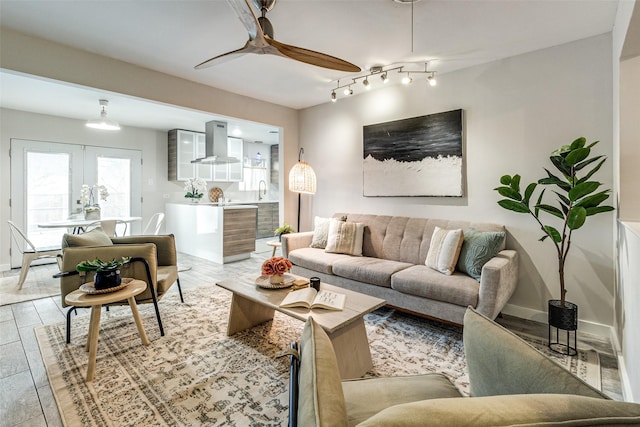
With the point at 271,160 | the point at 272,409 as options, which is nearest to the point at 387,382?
the point at 272,409

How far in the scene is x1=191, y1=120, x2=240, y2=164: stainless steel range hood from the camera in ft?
18.8

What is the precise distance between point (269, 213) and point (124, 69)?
5.03 meters

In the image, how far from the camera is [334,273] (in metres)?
3.33

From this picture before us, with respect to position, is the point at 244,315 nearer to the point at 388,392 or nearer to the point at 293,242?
the point at 293,242

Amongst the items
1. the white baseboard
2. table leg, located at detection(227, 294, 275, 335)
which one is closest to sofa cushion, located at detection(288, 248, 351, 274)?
table leg, located at detection(227, 294, 275, 335)

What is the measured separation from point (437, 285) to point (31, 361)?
10.3 ft

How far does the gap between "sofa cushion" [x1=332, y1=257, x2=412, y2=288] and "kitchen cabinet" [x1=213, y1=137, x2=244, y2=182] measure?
181 inches

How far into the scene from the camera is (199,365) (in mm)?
2162

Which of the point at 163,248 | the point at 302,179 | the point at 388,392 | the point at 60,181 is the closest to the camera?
the point at 388,392

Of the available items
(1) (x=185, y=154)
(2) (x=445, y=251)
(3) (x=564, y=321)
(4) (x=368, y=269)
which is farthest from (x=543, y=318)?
(1) (x=185, y=154)

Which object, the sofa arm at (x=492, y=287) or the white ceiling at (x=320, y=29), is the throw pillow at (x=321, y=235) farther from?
the sofa arm at (x=492, y=287)

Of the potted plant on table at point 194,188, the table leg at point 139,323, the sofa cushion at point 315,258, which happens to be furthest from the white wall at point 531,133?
the potted plant on table at point 194,188

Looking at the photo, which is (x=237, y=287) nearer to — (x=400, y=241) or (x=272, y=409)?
(x=272, y=409)

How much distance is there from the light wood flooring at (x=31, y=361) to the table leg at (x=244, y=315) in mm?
1178
